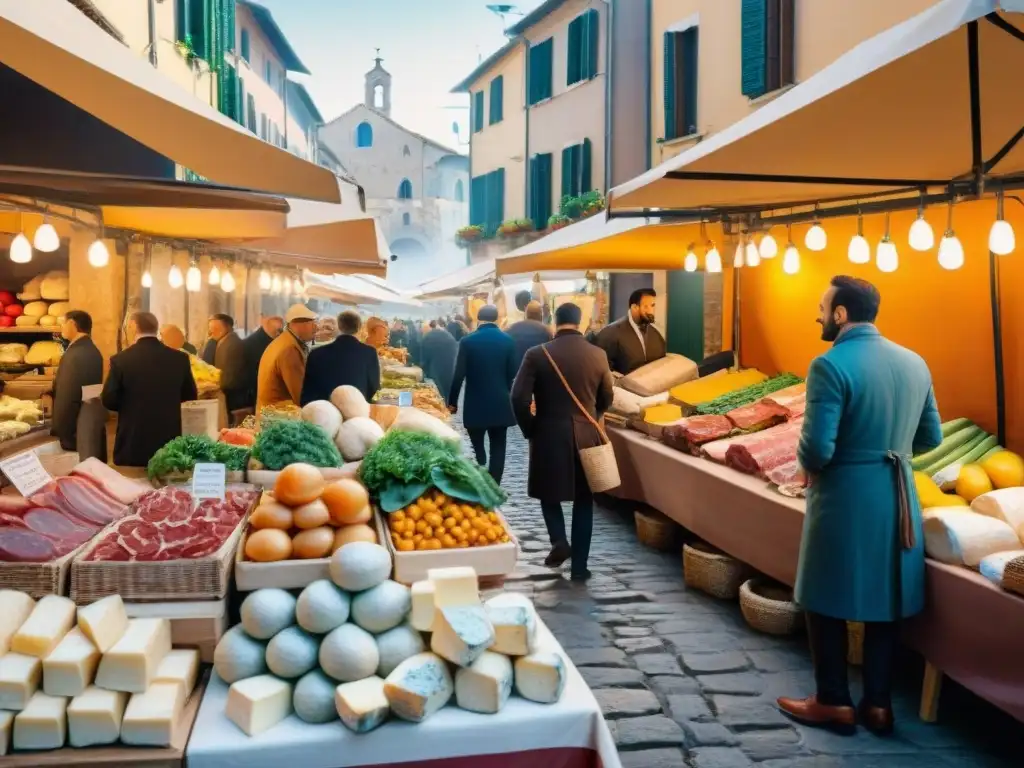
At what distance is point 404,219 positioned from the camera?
51.1m

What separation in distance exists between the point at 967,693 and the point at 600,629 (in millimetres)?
1940

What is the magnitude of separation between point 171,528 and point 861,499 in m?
2.81

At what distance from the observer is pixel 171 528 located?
3.11 m

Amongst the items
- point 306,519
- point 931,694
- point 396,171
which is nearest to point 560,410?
point 931,694

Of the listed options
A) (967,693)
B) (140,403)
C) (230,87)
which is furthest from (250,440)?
(230,87)

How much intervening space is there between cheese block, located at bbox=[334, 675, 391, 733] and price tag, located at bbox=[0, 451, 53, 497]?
1.61 m

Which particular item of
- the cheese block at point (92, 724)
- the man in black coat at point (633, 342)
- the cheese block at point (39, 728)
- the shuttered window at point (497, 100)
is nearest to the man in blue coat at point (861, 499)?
the cheese block at point (92, 724)

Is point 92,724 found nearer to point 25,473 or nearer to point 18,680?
point 18,680

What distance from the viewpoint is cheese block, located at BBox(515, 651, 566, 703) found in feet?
8.61

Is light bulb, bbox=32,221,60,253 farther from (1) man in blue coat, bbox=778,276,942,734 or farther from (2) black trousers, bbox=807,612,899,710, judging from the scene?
(2) black trousers, bbox=807,612,899,710

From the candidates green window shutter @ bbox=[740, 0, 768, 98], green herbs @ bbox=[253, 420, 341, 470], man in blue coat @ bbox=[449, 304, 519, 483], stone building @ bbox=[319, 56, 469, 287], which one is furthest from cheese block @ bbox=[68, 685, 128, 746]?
stone building @ bbox=[319, 56, 469, 287]

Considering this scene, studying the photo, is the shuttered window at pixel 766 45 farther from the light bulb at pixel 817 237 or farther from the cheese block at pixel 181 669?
the cheese block at pixel 181 669

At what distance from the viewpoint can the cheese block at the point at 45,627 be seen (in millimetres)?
2539

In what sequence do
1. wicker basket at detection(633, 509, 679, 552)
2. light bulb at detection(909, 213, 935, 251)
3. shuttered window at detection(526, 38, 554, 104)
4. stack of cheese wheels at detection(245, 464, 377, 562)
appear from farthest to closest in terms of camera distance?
shuttered window at detection(526, 38, 554, 104) < wicker basket at detection(633, 509, 679, 552) < light bulb at detection(909, 213, 935, 251) < stack of cheese wheels at detection(245, 464, 377, 562)
